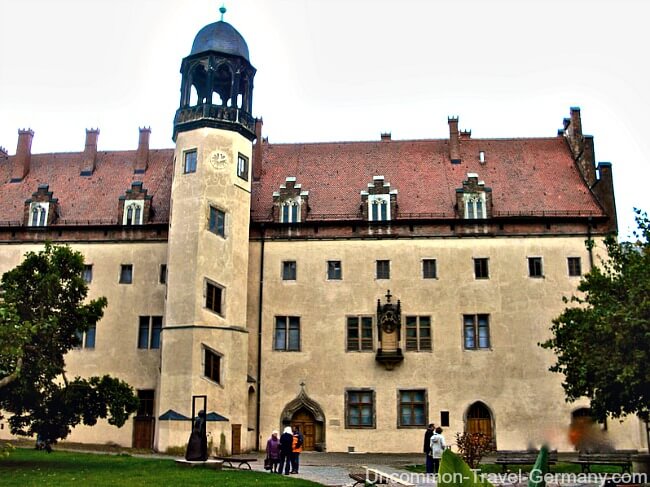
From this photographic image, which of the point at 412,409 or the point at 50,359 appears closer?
the point at 50,359

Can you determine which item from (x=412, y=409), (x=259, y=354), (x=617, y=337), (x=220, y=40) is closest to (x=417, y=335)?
(x=412, y=409)

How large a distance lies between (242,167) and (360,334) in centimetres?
1101

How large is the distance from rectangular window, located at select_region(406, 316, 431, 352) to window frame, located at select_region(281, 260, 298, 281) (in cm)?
653

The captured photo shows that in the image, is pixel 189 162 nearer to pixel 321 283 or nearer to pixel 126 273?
pixel 126 273

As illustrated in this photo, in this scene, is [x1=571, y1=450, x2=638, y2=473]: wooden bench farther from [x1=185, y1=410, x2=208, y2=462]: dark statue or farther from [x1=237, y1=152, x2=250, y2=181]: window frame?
[x1=237, y1=152, x2=250, y2=181]: window frame

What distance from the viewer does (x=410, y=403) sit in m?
35.4

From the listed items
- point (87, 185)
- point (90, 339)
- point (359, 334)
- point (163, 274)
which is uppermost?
point (87, 185)

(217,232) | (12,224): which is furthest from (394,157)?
(12,224)

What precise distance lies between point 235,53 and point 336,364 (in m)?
17.6

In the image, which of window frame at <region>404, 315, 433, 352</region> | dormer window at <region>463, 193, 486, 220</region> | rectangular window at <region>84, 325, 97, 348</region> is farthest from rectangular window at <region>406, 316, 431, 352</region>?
rectangular window at <region>84, 325, 97, 348</region>

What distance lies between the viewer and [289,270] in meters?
37.8

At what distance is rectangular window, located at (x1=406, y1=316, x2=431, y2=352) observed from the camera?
36.1 metres

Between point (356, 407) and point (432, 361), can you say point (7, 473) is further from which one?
point (432, 361)

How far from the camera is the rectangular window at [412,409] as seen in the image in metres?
35.2
